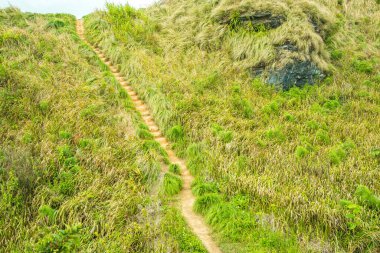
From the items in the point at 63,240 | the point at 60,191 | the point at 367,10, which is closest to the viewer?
the point at 63,240

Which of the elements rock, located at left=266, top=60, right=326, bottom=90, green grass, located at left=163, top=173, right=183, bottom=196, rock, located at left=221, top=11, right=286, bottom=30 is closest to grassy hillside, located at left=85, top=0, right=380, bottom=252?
rock, located at left=221, top=11, right=286, bottom=30

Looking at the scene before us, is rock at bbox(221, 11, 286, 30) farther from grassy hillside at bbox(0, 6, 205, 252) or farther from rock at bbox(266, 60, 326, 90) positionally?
grassy hillside at bbox(0, 6, 205, 252)

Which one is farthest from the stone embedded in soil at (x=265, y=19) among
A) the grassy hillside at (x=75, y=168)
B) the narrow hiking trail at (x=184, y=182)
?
the grassy hillside at (x=75, y=168)

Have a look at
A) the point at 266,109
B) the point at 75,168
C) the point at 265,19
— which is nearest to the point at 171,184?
the point at 75,168

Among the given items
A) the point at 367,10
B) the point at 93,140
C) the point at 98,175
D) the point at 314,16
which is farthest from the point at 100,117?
the point at 367,10

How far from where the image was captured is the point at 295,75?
14.3 m

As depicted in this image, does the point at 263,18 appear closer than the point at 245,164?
No

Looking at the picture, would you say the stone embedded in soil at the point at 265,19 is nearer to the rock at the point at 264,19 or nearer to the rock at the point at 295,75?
the rock at the point at 264,19

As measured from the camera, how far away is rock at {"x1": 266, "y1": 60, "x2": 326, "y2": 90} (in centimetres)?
1420

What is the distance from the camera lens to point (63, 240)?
259 inches

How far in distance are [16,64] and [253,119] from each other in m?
9.60

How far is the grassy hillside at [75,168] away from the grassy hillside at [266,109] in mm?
1216

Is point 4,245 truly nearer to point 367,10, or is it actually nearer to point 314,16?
point 314,16

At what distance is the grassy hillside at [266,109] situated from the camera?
7.34 meters
